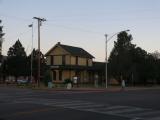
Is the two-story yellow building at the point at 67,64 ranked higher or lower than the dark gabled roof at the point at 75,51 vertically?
lower

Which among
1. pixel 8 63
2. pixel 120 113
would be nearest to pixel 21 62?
pixel 8 63

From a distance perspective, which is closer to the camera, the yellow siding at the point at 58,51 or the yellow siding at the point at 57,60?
the yellow siding at the point at 58,51

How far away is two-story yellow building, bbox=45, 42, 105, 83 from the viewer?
7876 centimetres

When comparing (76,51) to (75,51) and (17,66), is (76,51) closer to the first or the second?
(75,51)

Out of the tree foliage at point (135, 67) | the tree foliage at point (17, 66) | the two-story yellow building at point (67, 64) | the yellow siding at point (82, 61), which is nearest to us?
the tree foliage at point (135, 67)

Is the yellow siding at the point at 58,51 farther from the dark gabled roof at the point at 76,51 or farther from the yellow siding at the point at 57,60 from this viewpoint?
the yellow siding at the point at 57,60

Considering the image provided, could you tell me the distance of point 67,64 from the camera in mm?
78500

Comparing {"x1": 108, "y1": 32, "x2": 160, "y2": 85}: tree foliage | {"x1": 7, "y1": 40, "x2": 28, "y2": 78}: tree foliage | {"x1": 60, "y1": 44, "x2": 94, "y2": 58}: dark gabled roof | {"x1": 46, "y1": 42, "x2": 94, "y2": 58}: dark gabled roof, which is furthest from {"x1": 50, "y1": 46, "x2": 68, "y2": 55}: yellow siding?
{"x1": 7, "y1": 40, "x2": 28, "y2": 78}: tree foliage

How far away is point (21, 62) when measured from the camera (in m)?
91.6

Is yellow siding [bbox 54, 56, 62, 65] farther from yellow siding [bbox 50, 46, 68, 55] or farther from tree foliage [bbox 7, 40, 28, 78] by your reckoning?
tree foliage [bbox 7, 40, 28, 78]

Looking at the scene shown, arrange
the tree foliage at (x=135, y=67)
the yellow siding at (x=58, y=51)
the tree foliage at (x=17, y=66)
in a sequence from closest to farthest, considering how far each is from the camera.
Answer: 1. the tree foliage at (x=135, y=67)
2. the yellow siding at (x=58, y=51)
3. the tree foliage at (x=17, y=66)

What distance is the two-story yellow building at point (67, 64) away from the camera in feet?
258

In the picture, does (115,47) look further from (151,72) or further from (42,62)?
(42,62)

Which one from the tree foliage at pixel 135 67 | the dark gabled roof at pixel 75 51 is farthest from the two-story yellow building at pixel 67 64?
the tree foliage at pixel 135 67
